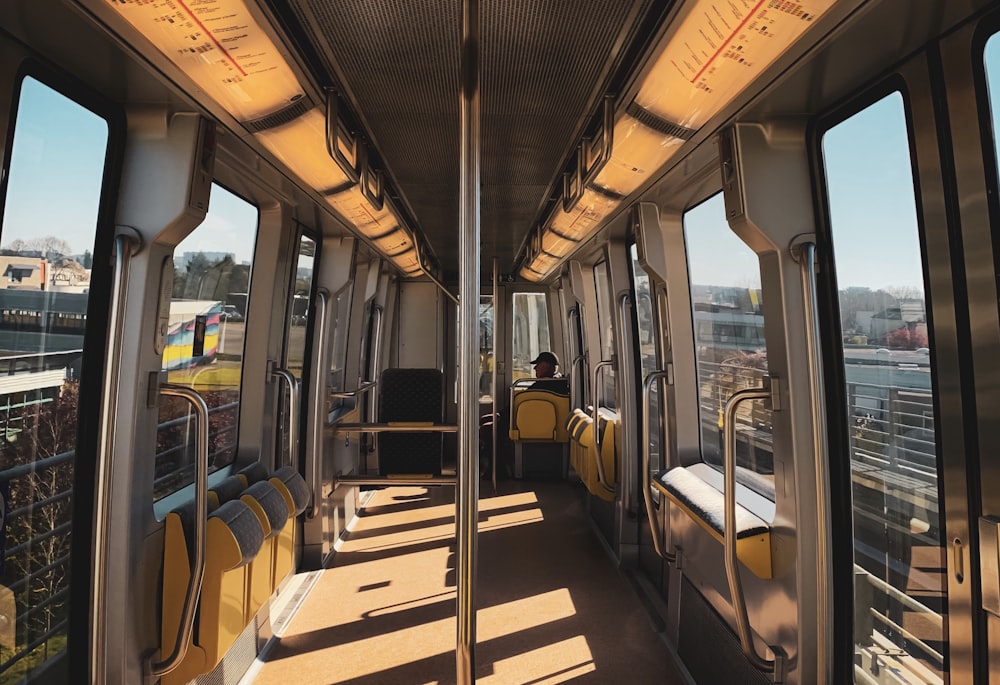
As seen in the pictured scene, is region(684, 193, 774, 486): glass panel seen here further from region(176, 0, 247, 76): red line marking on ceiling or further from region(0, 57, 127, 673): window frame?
region(0, 57, 127, 673): window frame

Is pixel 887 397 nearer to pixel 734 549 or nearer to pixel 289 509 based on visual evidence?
pixel 734 549

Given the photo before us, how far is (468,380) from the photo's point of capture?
38.4 inches

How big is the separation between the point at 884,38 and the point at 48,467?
8.25 feet

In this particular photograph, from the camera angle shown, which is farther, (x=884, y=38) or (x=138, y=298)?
(x=138, y=298)

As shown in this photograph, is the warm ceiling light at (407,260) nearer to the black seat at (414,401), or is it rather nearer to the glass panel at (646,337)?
the black seat at (414,401)

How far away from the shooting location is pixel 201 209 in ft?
7.04

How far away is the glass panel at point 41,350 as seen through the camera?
1729 mm

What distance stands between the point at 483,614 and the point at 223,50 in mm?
3265

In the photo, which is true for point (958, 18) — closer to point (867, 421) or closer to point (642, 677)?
point (867, 421)

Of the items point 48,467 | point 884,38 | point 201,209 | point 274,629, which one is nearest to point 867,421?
point 884,38

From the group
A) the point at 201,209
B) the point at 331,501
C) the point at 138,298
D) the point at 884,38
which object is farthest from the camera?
the point at 331,501

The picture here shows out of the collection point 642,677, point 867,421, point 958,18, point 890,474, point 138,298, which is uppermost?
point 958,18

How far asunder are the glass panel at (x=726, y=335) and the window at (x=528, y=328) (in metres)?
4.87

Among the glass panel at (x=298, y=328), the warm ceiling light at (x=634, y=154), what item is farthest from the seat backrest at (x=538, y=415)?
Result: the warm ceiling light at (x=634, y=154)
